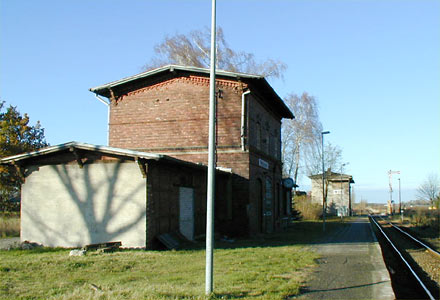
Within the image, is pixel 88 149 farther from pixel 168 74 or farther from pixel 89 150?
pixel 168 74

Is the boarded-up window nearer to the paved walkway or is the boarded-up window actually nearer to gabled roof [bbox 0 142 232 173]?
gabled roof [bbox 0 142 232 173]

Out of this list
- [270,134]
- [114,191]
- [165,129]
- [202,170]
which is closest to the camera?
[114,191]

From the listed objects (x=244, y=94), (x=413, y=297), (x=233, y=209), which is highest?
(x=244, y=94)

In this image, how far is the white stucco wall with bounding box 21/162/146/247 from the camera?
15.0 meters

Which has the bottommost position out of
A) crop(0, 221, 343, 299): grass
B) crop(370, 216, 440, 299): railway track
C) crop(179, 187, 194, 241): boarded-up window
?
crop(370, 216, 440, 299): railway track

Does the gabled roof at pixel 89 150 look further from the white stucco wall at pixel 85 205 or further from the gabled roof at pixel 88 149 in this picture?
the white stucco wall at pixel 85 205

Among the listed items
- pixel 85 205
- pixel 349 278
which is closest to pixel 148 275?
pixel 349 278

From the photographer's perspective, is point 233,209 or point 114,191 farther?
point 233,209

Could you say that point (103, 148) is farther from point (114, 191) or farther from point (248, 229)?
point (248, 229)

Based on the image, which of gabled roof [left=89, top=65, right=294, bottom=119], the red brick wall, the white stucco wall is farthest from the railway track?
gabled roof [left=89, top=65, right=294, bottom=119]

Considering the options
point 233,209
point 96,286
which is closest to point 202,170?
point 233,209

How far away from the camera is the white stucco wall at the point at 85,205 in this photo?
15.0m

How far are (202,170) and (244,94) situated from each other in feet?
14.7

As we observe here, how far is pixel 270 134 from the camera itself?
27594mm
